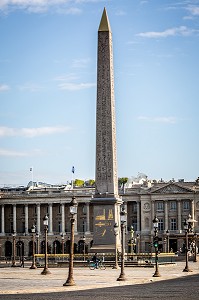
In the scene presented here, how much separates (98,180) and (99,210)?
3.19m

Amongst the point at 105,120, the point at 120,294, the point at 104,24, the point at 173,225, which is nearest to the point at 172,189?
the point at 173,225

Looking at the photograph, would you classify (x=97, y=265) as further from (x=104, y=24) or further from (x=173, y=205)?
(x=173, y=205)

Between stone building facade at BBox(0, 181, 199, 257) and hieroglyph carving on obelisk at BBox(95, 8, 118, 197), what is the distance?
7199 centimetres

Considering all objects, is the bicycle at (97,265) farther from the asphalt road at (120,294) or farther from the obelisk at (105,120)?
the asphalt road at (120,294)

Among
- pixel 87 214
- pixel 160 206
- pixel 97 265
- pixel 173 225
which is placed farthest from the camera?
pixel 87 214

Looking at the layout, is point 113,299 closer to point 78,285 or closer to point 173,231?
point 78,285

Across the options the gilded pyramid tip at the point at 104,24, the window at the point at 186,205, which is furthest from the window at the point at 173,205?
the gilded pyramid tip at the point at 104,24

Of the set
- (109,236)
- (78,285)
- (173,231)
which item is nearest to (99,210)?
(109,236)

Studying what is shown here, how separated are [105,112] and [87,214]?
8799 centimetres

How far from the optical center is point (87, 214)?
158m

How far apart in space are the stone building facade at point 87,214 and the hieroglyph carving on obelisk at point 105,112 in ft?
236

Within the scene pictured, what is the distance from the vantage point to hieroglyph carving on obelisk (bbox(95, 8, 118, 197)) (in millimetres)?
70875

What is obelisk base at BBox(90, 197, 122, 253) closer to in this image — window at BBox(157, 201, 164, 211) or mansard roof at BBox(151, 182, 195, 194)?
mansard roof at BBox(151, 182, 195, 194)

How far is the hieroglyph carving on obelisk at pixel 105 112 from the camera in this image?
70875mm
